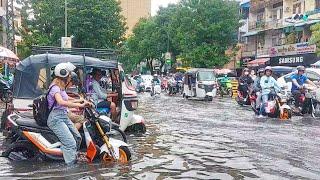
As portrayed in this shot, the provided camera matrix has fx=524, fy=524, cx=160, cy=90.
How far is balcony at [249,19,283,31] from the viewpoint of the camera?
45562 millimetres

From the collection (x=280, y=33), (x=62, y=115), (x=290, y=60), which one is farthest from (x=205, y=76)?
(x=62, y=115)

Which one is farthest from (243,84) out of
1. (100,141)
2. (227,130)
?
(100,141)

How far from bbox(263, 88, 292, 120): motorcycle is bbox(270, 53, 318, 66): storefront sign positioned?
22.7 metres

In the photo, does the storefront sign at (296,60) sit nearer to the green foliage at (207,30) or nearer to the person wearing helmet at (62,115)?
the green foliage at (207,30)

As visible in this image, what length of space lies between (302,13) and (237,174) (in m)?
37.0

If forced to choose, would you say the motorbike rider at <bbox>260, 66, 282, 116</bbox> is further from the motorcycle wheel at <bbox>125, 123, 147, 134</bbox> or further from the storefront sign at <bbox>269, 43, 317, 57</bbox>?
the storefront sign at <bbox>269, 43, 317, 57</bbox>

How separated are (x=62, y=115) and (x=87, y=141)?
0.56m

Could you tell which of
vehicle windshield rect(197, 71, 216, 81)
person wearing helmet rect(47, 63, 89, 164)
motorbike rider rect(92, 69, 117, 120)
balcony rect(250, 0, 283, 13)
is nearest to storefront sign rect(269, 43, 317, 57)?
balcony rect(250, 0, 283, 13)

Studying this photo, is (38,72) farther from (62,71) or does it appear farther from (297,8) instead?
(297,8)

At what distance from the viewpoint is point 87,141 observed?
800cm

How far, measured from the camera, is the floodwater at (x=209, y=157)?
7320 mm

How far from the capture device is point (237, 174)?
7.27 m

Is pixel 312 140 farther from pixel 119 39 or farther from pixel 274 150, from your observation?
pixel 119 39

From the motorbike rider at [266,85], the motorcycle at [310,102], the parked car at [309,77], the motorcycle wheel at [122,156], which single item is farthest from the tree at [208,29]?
the motorcycle wheel at [122,156]
